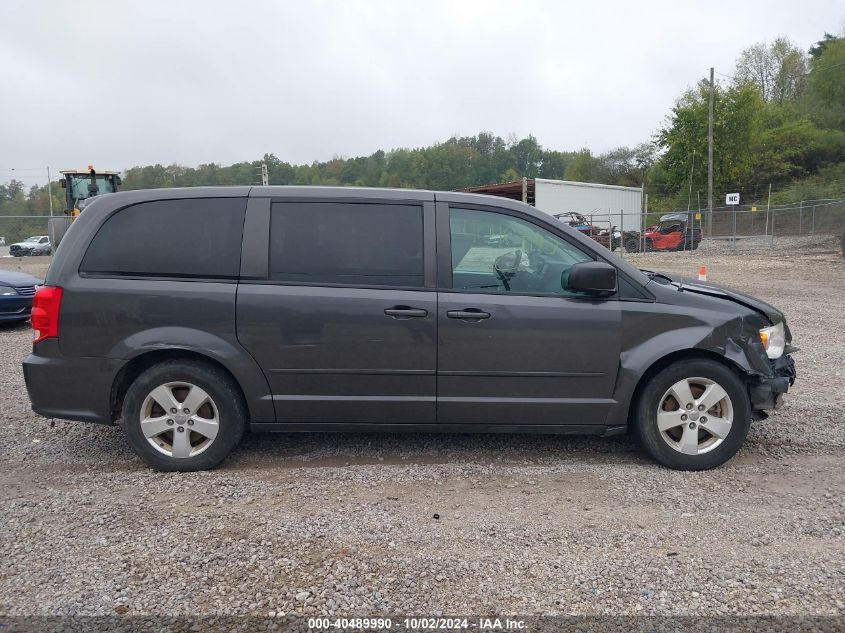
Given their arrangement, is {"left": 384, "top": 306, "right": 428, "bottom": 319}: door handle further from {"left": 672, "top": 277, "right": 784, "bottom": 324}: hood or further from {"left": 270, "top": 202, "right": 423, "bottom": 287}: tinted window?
{"left": 672, "top": 277, "right": 784, "bottom": 324}: hood

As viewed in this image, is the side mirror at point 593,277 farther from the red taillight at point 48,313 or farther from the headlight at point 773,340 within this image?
the red taillight at point 48,313

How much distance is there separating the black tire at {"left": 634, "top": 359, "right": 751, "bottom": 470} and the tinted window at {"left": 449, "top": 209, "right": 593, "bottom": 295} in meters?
0.81

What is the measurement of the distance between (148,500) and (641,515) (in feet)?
9.22

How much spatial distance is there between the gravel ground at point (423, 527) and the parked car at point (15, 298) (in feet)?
18.1

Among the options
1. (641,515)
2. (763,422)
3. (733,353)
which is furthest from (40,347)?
(763,422)

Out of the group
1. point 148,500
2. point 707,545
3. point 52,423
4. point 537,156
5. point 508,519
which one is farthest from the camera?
point 537,156

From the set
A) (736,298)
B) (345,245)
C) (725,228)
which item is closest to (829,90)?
(725,228)

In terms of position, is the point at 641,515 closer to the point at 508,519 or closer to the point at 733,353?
the point at 508,519

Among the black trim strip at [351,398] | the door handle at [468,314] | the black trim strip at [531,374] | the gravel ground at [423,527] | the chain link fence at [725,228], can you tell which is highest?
the chain link fence at [725,228]

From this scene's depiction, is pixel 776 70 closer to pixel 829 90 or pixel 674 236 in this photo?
pixel 829 90

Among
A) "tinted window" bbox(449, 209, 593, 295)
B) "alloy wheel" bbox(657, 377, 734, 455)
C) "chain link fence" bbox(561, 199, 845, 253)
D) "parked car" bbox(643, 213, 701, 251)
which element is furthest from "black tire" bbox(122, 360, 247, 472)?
"parked car" bbox(643, 213, 701, 251)

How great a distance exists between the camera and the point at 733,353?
13.3 ft

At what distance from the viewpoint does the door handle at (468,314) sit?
13.1ft

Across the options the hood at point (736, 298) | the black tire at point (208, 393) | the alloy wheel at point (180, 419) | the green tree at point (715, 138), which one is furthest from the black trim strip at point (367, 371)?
the green tree at point (715, 138)
